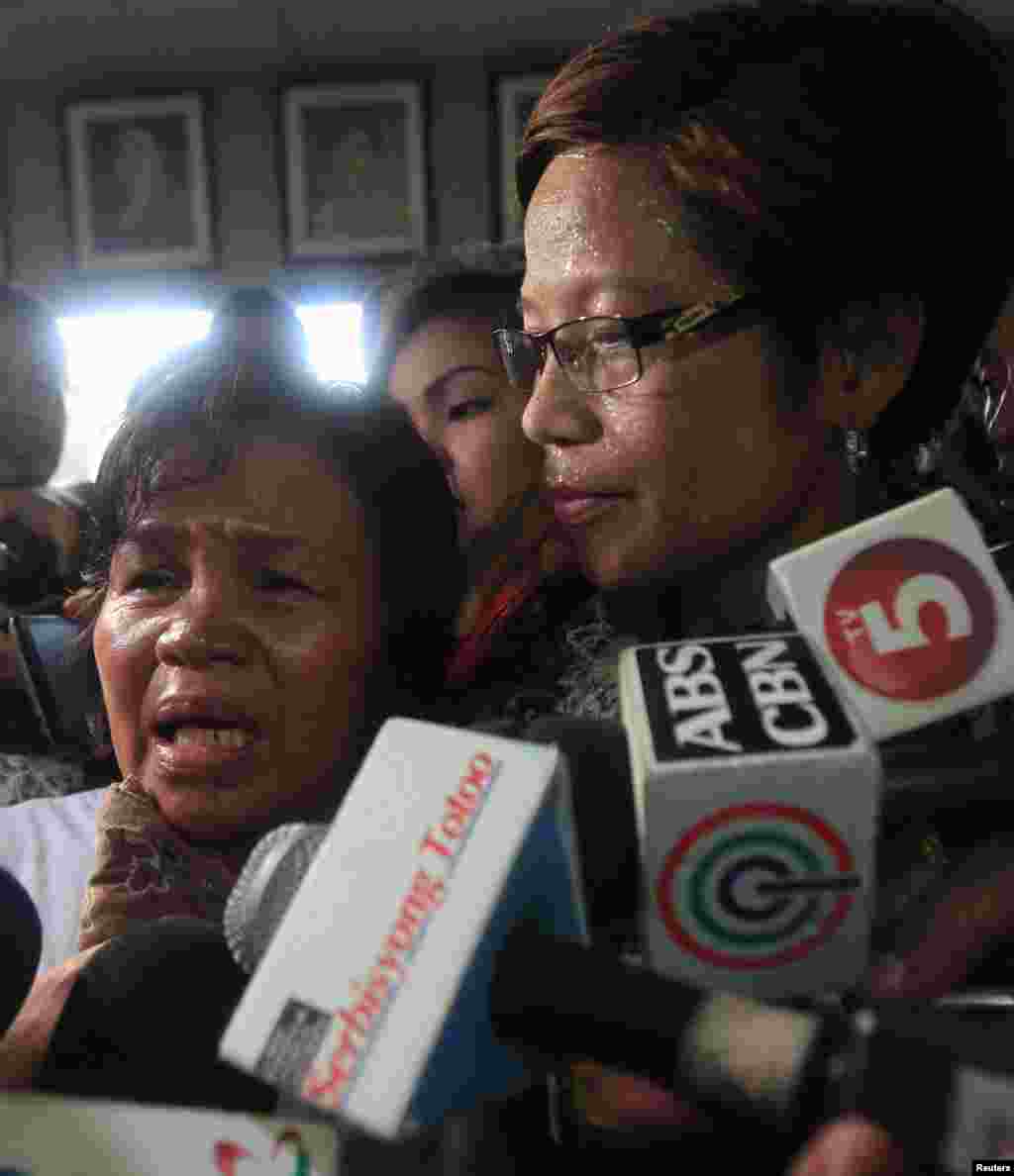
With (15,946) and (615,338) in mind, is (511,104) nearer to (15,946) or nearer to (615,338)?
(615,338)

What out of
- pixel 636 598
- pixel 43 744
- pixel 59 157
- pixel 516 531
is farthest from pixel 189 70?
pixel 636 598

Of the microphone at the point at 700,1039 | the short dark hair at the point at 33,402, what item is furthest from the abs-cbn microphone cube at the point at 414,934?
the short dark hair at the point at 33,402

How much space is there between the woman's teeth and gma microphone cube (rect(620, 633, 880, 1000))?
0.31 metres

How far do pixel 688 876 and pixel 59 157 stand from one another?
2839mm

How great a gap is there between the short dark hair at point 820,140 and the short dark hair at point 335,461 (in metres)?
0.19

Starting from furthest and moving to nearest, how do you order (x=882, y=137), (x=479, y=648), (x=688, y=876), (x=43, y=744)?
(x=43, y=744)
(x=479, y=648)
(x=882, y=137)
(x=688, y=876)

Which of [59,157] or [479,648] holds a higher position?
[59,157]

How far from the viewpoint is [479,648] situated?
785 millimetres

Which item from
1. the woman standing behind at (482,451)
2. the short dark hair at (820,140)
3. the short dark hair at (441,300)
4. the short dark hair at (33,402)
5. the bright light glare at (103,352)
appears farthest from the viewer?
the bright light glare at (103,352)

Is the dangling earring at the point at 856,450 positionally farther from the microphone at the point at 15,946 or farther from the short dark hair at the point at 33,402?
the short dark hair at the point at 33,402

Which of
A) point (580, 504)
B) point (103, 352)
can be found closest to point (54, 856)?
point (580, 504)

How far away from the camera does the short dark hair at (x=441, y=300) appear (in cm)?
103

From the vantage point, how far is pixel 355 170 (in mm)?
2732

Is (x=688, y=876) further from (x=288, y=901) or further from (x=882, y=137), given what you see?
(x=882, y=137)
